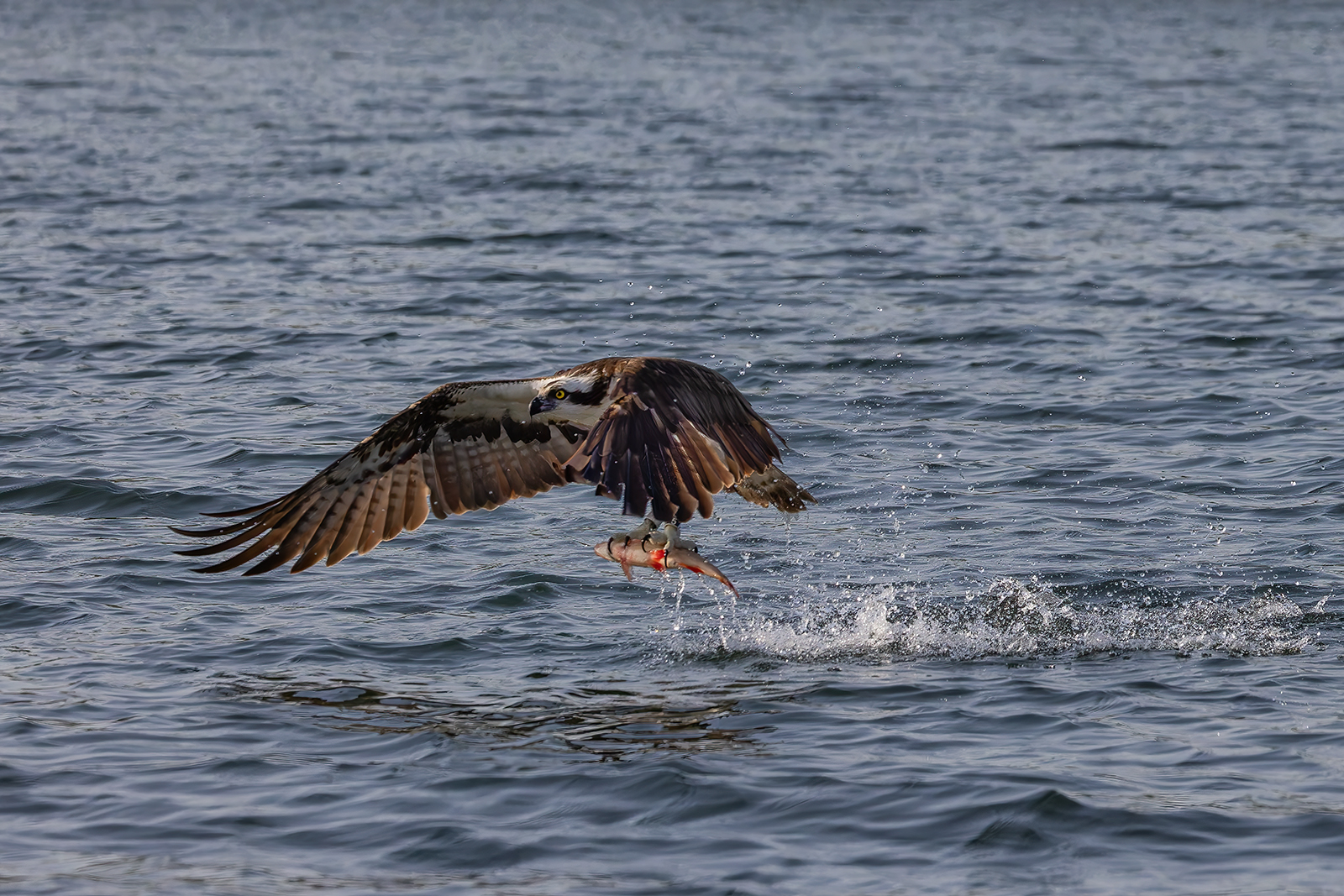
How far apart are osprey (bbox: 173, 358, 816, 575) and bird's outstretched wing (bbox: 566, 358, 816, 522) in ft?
0.04

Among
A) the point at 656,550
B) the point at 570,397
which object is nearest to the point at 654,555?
the point at 656,550

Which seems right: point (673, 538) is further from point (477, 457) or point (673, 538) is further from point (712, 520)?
point (712, 520)

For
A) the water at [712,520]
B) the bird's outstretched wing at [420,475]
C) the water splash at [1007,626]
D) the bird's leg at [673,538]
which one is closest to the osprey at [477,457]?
the bird's outstretched wing at [420,475]

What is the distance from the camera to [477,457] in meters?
9.78

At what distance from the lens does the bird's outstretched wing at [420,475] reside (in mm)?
9430

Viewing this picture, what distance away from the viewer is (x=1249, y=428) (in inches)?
503

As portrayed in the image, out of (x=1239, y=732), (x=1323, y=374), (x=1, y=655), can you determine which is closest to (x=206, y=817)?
(x=1, y=655)

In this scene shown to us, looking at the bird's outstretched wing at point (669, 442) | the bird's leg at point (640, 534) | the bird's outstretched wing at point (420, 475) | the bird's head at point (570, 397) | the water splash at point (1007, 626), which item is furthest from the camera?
the bird's outstretched wing at point (420, 475)

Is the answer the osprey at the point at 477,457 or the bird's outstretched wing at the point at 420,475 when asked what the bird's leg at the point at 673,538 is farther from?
the bird's outstretched wing at the point at 420,475

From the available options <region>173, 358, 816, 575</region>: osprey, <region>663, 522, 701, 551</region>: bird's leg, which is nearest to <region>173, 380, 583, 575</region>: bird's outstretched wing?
<region>173, 358, 816, 575</region>: osprey

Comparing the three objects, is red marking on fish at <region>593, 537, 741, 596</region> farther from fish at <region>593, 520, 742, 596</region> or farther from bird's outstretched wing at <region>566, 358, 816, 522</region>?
bird's outstretched wing at <region>566, 358, 816, 522</region>

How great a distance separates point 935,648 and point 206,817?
12.0 ft

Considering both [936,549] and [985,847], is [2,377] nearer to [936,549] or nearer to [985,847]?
[936,549]

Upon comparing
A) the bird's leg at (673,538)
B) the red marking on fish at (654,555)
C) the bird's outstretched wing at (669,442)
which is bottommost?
the red marking on fish at (654,555)
